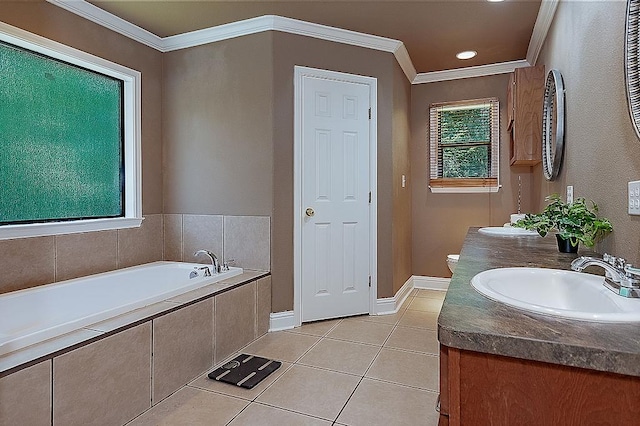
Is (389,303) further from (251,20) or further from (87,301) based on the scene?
(251,20)

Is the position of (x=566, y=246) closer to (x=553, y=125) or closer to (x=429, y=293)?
(x=553, y=125)

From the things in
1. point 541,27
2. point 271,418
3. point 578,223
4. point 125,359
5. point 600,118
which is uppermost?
point 541,27

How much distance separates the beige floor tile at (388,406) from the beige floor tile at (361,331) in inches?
25.5

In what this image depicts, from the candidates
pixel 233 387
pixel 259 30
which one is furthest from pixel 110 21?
pixel 233 387

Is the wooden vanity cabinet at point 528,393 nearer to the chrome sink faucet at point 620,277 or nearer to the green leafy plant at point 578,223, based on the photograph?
the chrome sink faucet at point 620,277

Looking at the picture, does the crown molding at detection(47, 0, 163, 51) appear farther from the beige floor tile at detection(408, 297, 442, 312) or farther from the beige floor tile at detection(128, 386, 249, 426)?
the beige floor tile at detection(408, 297, 442, 312)

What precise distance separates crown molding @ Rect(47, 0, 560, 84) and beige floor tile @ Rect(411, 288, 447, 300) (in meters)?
2.40

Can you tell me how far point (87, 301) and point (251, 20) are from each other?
2382mm

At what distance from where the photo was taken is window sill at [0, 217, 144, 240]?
2.36 metres

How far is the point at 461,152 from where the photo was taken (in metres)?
4.20

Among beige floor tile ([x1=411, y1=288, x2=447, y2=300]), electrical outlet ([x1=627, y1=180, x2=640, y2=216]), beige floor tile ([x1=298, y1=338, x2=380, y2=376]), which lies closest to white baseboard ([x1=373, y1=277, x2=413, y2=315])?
beige floor tile ([x1=411, y1=288, x2=447, y2=300])

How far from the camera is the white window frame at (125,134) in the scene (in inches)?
94.3

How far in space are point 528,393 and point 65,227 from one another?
2.92 m

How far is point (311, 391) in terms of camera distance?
6.96 feet
